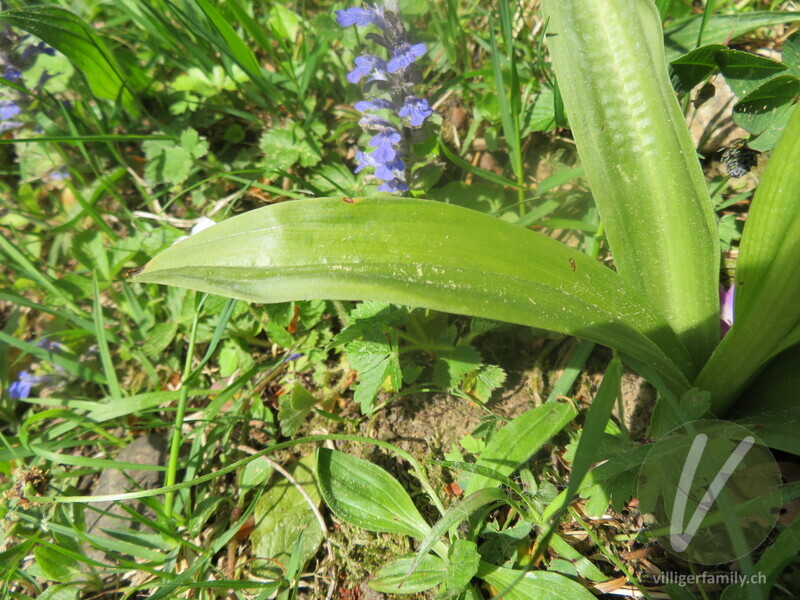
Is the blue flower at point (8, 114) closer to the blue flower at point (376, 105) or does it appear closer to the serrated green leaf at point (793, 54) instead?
the blue flower at point (376, 105)

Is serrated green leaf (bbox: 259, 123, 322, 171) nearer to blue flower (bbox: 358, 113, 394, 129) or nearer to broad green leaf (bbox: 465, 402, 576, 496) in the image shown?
blue flower (bbox: 358, 113, 394, 129)

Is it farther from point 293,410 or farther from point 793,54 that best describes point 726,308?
point 293,410

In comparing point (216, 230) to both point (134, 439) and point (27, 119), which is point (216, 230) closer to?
point (134, 439)

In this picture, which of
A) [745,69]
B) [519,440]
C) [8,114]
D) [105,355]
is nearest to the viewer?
[519,440]

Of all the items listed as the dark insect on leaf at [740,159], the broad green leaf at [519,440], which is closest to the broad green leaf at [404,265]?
the broad green leaf at [519,440]

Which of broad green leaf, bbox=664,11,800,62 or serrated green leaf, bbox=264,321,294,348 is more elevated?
broad green leaf, bbox=664,11,800,62

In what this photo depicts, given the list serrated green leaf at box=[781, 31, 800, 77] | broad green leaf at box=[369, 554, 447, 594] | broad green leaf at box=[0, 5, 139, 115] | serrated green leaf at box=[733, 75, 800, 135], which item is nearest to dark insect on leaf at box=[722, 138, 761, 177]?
serrated green leaf at box=[733, 75, 800, 135]

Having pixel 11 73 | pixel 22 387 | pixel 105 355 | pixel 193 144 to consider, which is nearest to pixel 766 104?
pixel 193 144
